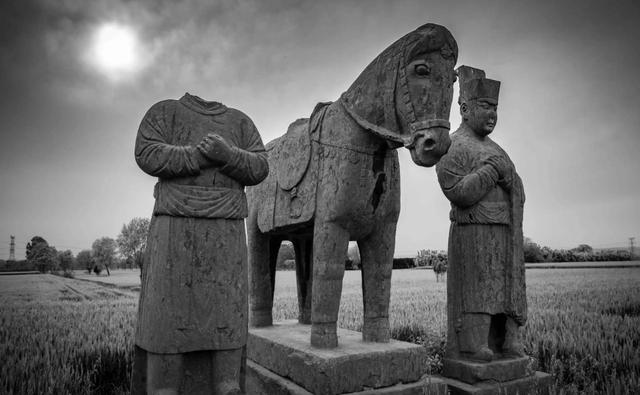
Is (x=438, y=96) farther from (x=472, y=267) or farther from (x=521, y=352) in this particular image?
(x=521, y=352)

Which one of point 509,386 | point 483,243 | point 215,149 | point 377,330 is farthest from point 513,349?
point 215,149

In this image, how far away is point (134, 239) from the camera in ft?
48.0

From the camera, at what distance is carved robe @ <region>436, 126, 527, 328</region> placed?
4844 mm

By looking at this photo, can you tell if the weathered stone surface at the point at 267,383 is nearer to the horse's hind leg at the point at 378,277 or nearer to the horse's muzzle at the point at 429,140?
the horse's hind leg at the point at 378,277

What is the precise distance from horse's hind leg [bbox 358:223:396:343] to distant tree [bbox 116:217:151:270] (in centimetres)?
986

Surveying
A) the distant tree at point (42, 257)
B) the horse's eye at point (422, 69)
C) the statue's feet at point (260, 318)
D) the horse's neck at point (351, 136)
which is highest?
the horse's eye at point (422, 69)

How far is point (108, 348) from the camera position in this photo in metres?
6.01

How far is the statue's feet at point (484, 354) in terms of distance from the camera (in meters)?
4.68

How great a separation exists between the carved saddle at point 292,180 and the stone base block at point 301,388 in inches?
62.2

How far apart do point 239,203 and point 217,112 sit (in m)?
0.83

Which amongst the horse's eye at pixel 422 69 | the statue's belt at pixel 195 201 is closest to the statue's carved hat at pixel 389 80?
the horse's eye at pixel 422 69

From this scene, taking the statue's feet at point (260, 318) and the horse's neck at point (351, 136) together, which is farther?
the statue's feet at point (260, 318)

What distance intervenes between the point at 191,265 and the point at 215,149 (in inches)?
35.4

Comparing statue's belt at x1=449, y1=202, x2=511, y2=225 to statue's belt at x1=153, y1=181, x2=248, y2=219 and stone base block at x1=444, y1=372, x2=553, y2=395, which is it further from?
statue's belt at x1=153, y1=181, x2=248, y2=219
